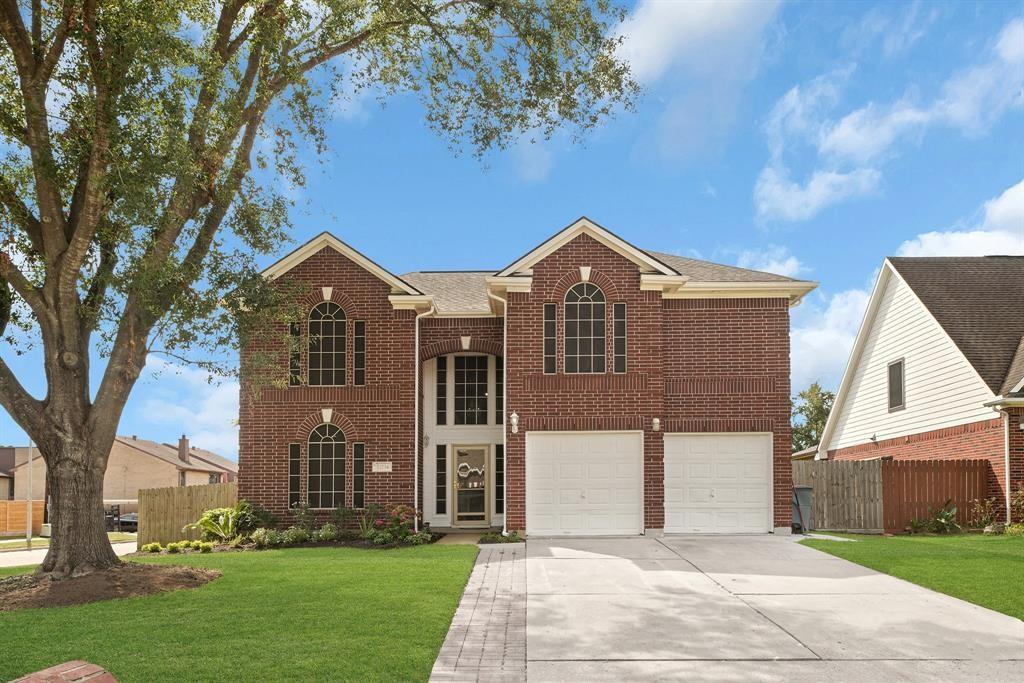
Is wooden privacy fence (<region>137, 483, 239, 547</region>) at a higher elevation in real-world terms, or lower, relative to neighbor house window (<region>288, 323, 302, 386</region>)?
lower

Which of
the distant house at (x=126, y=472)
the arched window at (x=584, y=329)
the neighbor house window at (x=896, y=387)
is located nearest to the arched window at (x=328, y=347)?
the arched window at (x=584, y=329)

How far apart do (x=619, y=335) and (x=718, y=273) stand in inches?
113

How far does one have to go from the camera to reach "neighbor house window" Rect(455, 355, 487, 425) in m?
21.6

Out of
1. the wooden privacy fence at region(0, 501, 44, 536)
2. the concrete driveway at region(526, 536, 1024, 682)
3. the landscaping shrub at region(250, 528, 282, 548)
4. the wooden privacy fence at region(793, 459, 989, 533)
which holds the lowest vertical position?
the wooden privacy fence at region(0, 501, 44, 536)

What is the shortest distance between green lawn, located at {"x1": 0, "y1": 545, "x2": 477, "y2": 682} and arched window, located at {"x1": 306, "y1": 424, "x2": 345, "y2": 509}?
18.1 ft

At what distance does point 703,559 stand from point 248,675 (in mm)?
9306

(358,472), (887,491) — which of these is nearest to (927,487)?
(887,491)

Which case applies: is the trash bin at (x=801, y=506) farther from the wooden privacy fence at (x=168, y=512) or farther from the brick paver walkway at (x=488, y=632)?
the wooden privacy fence at (x=168, y=512)

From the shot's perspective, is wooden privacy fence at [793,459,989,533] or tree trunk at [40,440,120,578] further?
wooden privacy fence at [793,459,989,533]

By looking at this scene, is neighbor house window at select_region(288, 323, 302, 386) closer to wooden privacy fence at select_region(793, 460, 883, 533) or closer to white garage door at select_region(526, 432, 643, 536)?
white garage door at select_region(526, 432, 643, 536)

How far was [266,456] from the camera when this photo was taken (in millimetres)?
19969

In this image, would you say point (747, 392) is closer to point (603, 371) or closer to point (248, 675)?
point (603, 371)

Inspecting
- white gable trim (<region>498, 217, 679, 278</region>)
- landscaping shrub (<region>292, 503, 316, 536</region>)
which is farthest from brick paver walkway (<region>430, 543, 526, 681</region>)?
white gable trim (<region>498, 217, 679, 278</region>)

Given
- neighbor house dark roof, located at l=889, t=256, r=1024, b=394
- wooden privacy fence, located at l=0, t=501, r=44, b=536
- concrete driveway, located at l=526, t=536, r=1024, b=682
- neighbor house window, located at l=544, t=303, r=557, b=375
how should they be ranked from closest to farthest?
concrete driveway, located at l=526, t=536, r=1024, b=682 < neighbor house window, located at l=544, t=303, r=557, b=375 < neighbor house dark roof, located at l=889, t=256, r=1024, b=394 < wooden privacy fence, located at l=0, t=501, r=44, b=536
